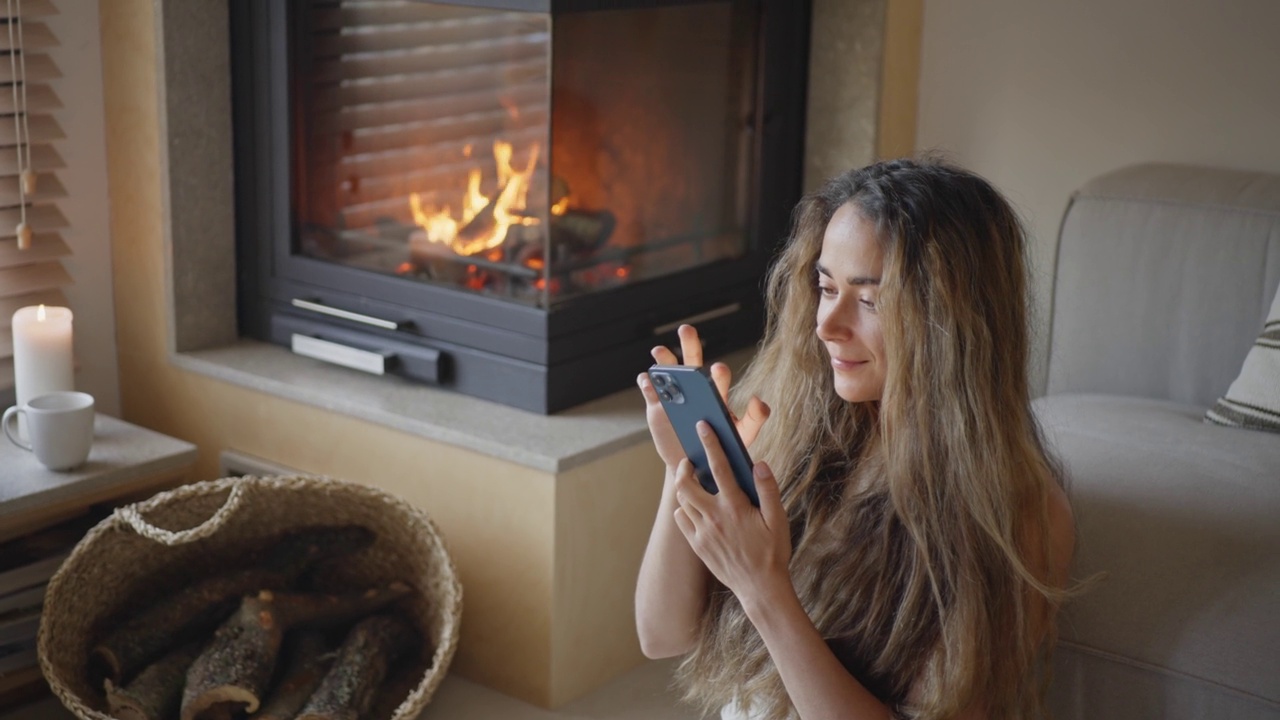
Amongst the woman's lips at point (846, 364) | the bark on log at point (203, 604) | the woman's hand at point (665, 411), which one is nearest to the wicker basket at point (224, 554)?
the bark on log at point (203, 604)

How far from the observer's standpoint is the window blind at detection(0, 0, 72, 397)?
2193 millimetres

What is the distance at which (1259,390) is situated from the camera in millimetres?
1843

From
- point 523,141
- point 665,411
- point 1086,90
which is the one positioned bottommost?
point 665,411

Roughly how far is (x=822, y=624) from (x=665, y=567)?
188 mm

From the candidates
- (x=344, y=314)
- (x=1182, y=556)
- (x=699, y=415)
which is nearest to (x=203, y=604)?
(x=344, y=314)

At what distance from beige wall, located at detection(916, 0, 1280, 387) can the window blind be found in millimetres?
1505

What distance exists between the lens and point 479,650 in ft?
7.09

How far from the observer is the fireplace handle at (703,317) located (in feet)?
7.60

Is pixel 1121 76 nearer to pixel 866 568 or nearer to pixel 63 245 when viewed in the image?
pixel 866 568

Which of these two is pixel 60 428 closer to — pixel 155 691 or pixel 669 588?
pixel 155 691

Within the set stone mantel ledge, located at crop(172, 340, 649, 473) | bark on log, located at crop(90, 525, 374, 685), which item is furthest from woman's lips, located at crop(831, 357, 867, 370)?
bark on log, located at crop(90, 525, 374, 685)

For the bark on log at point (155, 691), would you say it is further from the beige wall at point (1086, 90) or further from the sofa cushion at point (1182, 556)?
the beige wall at point (1086, 90)

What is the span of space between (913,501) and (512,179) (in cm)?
108

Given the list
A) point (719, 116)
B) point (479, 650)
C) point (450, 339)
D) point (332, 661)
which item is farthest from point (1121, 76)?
point (332, 661)
